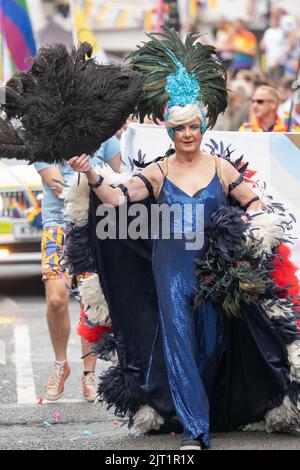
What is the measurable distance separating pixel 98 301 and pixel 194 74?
4.17ft

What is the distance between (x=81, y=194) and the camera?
248 inches

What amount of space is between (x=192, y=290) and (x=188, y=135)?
77 cm

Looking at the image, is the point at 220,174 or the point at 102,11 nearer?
the point at 220,174

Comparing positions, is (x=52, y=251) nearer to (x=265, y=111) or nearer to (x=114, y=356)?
(x=114, y=356)

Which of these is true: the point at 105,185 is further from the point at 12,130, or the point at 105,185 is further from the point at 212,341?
the point at 212,341

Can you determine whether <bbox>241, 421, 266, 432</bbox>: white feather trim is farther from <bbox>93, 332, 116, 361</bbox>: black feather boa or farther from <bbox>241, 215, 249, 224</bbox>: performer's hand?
<bbox>241, 215, 249, 224</bbox>: performer's hand

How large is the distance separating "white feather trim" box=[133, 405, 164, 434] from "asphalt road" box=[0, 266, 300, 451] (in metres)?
0.06

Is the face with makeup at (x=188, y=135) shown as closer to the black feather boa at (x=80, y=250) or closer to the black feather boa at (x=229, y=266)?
the black feather boa at (x=229, y=266)

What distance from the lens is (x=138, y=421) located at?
6426 millimetres

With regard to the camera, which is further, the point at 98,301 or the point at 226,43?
the point at 226,43

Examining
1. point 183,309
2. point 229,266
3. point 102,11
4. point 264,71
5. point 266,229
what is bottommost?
point 183,309

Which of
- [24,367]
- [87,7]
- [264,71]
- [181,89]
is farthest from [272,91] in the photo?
[87,7]

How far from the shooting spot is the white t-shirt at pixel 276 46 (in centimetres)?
2108
